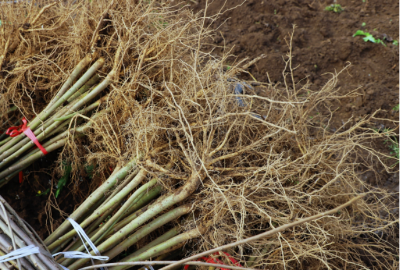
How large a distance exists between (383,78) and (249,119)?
6.72 feet

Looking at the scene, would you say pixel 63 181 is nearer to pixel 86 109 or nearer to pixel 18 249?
pixel 86 109

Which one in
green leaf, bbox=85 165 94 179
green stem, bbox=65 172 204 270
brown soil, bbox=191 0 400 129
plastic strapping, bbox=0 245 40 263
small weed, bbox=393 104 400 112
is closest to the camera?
plastic strapping, bbox=0 245 40 263

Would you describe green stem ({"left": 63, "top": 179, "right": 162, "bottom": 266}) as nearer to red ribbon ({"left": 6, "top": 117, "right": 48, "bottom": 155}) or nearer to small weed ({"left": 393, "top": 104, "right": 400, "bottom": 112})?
red ribbon ({"left": 6, "top": 117, "right": 48, "bottom": 155})

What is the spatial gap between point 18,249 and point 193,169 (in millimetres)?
713

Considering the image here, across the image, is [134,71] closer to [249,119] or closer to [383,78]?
[249,119]

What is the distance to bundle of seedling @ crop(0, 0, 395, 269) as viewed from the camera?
4.38 ft

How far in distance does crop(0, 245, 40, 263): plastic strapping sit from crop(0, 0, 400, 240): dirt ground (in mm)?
2063

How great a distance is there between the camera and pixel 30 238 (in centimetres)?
126

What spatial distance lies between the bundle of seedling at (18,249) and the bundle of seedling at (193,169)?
0.79ft

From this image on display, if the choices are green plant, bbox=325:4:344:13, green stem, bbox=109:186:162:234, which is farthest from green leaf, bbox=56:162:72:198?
green plant, bbox=325:4:344:13

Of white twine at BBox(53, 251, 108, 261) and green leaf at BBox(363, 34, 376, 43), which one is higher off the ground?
white twine at BBox(53, 251, 108, 261)

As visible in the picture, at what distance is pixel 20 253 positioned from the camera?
1.16m

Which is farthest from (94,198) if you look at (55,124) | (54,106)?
(54,106)

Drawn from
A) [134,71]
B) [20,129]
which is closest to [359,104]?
[134,71]
